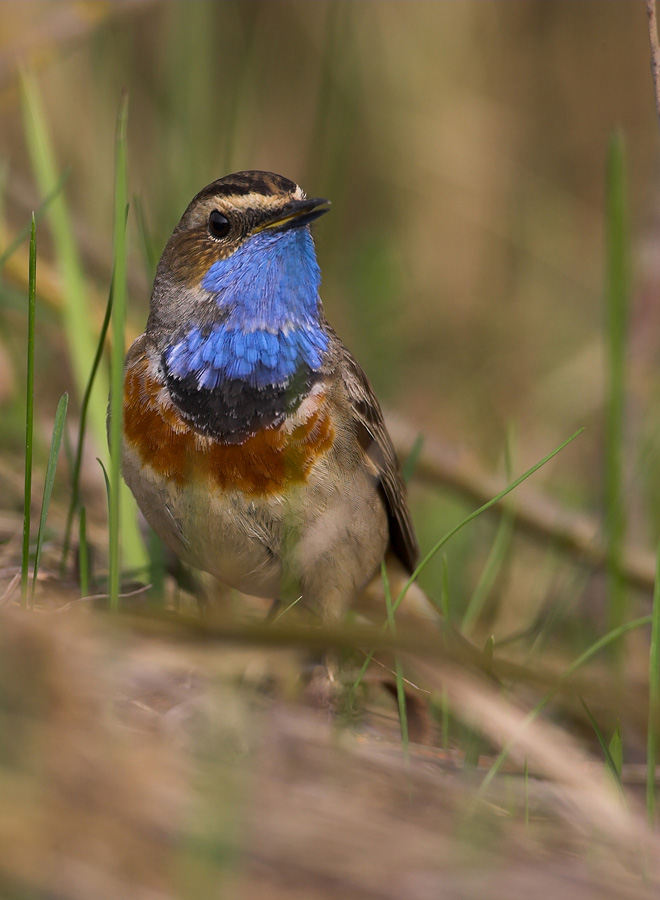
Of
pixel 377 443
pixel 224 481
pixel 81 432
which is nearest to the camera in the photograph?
pixel 81 432

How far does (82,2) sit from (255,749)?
4565 millimetres

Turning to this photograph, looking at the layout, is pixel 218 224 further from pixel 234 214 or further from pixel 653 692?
pixel 653 692

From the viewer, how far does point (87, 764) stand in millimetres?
2580

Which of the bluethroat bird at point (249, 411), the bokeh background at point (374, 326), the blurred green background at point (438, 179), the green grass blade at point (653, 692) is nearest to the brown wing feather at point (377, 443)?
the bluethroat bird at point (249, 411)

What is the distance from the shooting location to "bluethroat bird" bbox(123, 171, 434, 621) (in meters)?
3.84

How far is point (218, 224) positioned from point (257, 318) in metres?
0.44

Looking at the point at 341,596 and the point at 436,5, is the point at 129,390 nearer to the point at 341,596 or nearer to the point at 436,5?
the point at 341,596

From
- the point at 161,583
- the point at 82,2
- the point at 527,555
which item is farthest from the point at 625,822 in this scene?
the point at 82,2

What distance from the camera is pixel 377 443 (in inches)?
173

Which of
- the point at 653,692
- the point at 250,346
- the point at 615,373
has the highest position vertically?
the point at 250,346

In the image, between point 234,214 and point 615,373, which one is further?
point 615,373

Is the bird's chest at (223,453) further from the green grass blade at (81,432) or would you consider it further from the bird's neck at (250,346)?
the green grass blade at (81,432)

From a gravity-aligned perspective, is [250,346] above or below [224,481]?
above

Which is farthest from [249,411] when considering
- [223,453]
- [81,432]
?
[81,432]
